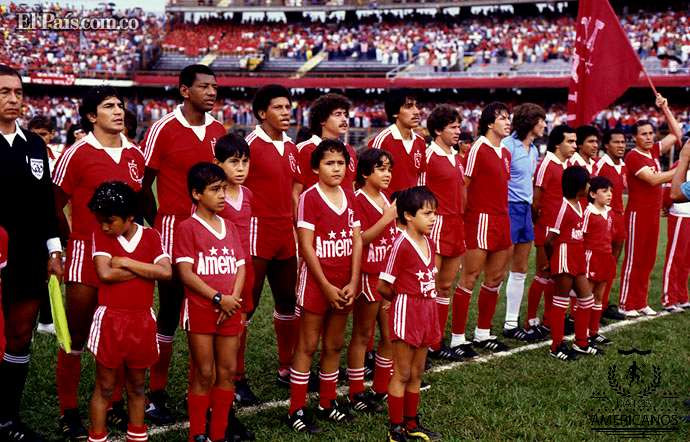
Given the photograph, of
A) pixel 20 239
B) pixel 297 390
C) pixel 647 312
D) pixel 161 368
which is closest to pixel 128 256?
pixel 20 239

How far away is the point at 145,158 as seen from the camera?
4641 mm

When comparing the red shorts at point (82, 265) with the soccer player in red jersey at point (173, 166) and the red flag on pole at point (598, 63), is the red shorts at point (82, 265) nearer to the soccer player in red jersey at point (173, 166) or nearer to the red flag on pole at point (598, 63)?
the soccer player in red jersey at point (173, 166)

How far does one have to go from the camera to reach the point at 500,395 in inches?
206

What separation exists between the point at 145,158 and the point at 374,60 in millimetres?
34093

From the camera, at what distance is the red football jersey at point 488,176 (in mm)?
6387

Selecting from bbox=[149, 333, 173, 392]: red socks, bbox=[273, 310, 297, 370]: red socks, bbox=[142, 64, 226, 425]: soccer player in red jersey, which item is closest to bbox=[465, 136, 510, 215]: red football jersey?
bbox=[273, 310, 297, 370]: red socks

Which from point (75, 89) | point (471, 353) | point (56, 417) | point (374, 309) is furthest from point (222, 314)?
point (75, 89)

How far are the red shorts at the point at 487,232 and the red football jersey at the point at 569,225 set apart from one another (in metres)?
0.51

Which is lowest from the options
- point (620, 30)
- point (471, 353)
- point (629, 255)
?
point (471, 353)

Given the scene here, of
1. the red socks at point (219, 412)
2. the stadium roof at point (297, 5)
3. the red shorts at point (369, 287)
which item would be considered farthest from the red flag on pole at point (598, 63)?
the stadium roof at point (297, 5)

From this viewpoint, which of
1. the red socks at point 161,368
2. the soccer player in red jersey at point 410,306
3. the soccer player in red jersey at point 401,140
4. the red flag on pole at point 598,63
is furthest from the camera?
the red flag on pole at point 598,63

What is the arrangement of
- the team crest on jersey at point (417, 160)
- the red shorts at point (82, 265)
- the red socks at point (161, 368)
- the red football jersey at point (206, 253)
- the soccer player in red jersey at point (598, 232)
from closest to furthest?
the red football jersey at point (206, 253), the red shorts at point (82, 265), the red socks at point (161, 368), the team crest on jersey at point (417, 160), the soccer player in red jersey at point (598, 232)

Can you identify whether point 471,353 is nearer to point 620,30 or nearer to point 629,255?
point 629,255

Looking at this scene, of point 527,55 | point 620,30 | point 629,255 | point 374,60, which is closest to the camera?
point 620,30
